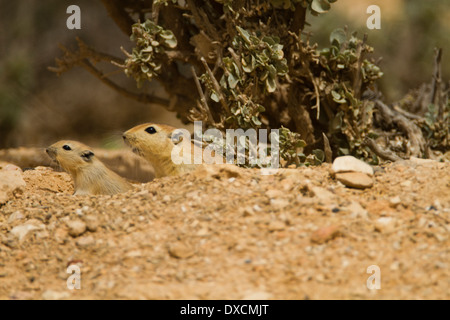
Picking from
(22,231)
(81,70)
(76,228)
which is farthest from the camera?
(81,70)

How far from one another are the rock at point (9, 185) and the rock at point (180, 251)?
1959mm

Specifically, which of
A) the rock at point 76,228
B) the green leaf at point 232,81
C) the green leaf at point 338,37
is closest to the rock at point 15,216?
the rock at point 76,228

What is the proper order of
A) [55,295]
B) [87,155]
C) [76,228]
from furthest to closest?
1. [87,155]
2. [76,228]
3. [55,295]

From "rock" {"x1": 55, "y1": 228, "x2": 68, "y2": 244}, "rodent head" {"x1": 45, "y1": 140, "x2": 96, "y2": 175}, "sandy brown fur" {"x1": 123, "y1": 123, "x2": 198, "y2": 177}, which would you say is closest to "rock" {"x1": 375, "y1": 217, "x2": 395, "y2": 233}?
"rock" {"x1": 55, "y1": 228, "x2": 68, "y2": 244}

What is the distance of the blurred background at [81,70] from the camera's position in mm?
9758

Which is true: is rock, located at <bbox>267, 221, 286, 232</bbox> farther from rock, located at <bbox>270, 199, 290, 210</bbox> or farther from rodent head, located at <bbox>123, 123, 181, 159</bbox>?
rodent head, located at <bbox>123, 123, 181, 159</bbox>

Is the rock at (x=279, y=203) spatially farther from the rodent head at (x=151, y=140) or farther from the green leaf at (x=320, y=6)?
the green leaf at (x=320, y=6)

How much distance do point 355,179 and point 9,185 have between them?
272 cm

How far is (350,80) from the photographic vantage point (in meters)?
4.98

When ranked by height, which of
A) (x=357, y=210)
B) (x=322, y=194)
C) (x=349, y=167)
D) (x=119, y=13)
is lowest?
(x=357, y=210)

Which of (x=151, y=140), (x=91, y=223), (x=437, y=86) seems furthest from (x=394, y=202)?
(x=437, y=86)

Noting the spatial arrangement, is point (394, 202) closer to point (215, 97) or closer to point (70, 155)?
point (215, 97)

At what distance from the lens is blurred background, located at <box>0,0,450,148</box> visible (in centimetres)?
976

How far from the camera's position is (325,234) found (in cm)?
271
